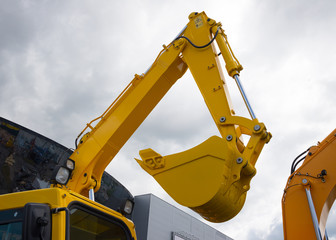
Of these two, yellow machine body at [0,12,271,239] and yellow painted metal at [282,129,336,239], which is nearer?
yellow machine body at [0,12,271,239]

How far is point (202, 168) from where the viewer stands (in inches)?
152

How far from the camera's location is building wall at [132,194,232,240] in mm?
18312

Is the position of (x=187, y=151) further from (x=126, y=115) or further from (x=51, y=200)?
(x=51, y=200)

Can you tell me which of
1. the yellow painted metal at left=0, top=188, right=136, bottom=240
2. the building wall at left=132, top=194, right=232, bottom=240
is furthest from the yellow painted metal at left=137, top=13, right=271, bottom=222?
the building wall at left=132, top=194, right=232, bottom=240

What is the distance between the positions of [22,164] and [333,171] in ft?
37.6

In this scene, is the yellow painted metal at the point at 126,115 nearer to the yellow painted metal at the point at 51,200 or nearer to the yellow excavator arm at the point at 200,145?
the yellow excavator arm at the point at 200,145

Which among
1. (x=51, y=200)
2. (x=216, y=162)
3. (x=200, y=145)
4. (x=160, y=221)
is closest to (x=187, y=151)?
(x=200, y=145)

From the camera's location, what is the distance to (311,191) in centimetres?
477

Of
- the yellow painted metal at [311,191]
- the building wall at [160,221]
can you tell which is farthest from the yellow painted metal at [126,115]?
the building wall at [160,221]

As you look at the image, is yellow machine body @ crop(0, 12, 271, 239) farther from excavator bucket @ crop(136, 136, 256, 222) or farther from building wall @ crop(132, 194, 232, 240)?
building wall @ crop(132, 194, 232, 240)

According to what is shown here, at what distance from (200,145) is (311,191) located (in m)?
1.94

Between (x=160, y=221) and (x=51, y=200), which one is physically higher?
(x=160, y=221)

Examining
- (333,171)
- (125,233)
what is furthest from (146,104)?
(333,171)

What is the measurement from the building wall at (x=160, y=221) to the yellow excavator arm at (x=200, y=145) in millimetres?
13823
